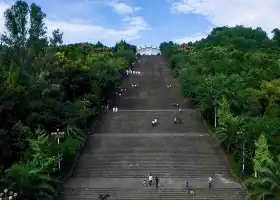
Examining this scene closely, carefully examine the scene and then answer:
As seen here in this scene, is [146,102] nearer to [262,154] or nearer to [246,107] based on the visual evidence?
[246,107]

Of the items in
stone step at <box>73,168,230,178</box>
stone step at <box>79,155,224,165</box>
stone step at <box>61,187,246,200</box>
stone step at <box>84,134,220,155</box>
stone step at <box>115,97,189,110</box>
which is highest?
stone step at <box>115,97,189,110</box>

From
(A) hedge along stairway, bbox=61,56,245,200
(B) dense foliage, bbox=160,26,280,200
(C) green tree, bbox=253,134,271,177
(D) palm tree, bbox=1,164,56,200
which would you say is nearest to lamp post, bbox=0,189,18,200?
(D) palm tree, bbox=1,164,56,200

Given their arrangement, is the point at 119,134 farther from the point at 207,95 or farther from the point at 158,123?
the point at 207,95

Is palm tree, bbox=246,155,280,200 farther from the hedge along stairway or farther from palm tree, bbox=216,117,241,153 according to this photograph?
palm tree, bbox=216,117,241,153

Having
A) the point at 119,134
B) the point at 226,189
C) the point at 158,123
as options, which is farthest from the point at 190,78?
the point at 226,189

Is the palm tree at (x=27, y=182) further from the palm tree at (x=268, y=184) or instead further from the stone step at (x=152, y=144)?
the palm tree at (x=268, y=184)

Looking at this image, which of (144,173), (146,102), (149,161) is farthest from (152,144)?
(146,102)

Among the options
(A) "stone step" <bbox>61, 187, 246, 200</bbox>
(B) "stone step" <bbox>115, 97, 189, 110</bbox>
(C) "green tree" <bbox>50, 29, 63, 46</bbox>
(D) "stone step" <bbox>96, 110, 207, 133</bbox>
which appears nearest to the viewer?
(A) "stone step" <bbox>61, 187, 246, 200</bbox>

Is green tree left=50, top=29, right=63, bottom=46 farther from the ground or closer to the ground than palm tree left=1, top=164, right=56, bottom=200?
farther from the ground
